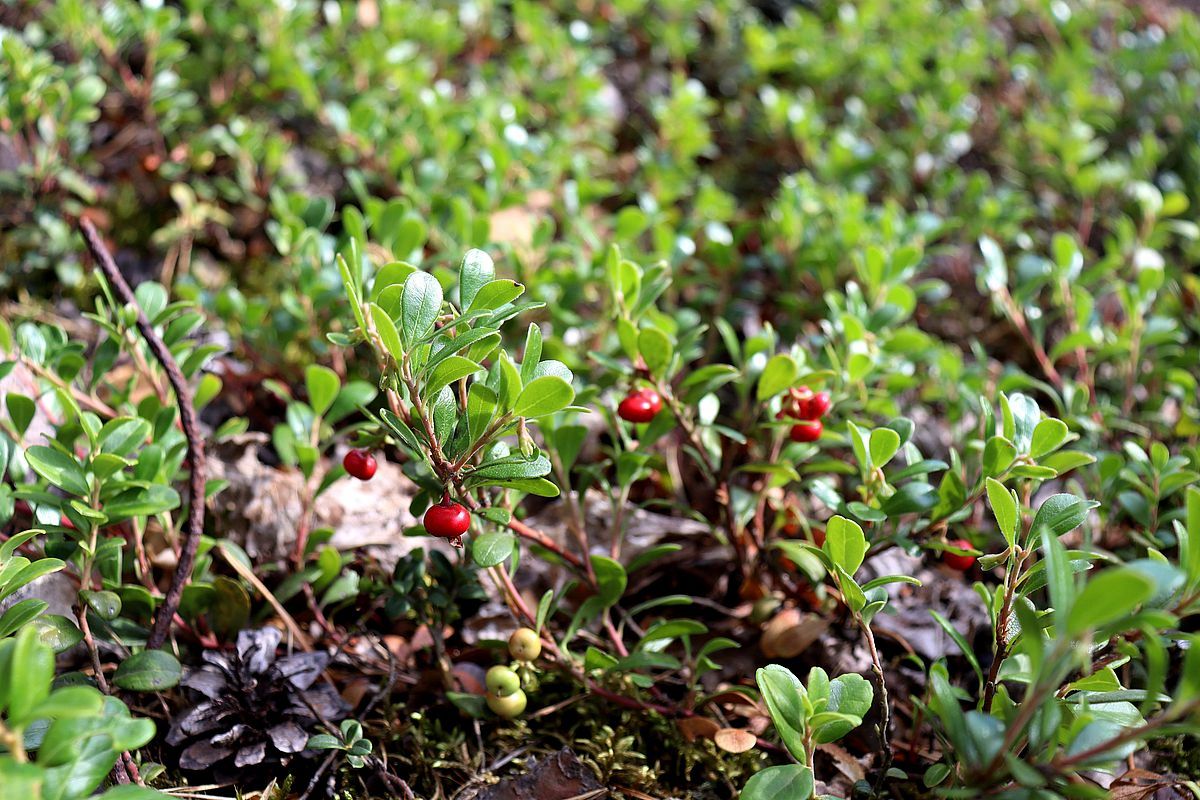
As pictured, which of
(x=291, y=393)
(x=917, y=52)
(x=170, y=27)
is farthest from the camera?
(x=917, y=52)

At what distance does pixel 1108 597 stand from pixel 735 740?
941mm

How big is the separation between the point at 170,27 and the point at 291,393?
56.7 inches

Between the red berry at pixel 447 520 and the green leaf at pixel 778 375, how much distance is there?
75 centimetres

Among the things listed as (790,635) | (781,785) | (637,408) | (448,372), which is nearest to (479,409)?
(448,372)

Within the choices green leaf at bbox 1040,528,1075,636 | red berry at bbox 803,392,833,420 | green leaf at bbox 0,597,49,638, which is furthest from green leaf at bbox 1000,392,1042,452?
green leaf at bbox 0,597,49,638

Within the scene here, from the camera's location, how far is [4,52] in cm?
258

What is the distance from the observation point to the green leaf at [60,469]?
5.16 ft

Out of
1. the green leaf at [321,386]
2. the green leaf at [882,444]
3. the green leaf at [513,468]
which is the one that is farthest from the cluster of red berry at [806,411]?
the green leaf at [321,386]

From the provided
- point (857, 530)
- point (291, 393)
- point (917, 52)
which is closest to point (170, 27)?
point (291, 393)

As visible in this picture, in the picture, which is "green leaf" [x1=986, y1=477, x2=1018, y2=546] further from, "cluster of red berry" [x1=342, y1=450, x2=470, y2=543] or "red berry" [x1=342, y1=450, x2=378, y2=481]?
"red berry" [x1=342, y1=450, x2=378, y2=481]

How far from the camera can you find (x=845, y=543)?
1523mm

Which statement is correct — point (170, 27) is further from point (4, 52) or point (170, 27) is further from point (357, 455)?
point (357, 455)

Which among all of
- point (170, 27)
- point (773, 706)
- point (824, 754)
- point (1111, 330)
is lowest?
point (824, 754)

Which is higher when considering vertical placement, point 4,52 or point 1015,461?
point 4,52
